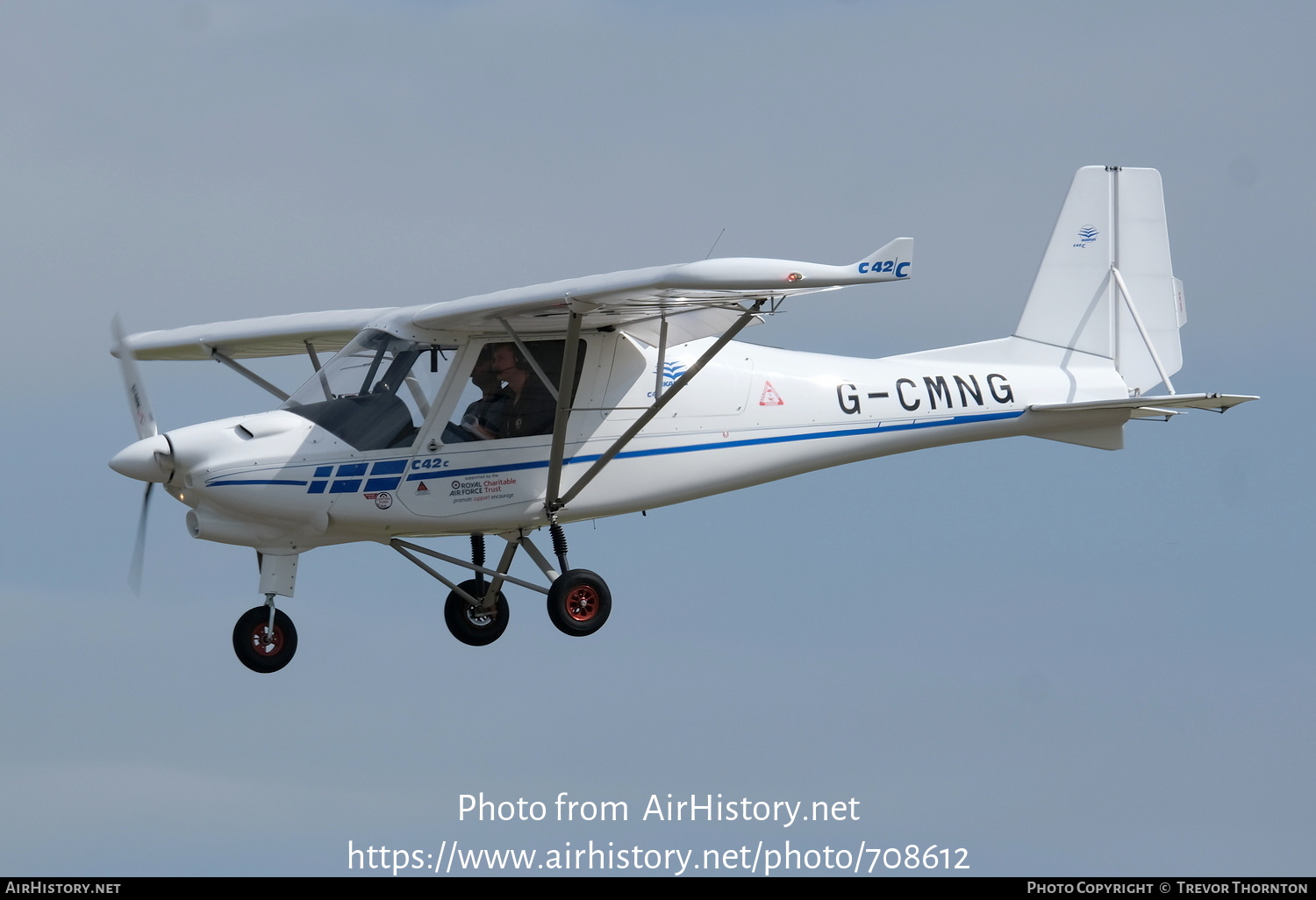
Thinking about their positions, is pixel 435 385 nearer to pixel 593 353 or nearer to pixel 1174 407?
pixel 593 353

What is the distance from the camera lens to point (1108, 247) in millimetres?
20562

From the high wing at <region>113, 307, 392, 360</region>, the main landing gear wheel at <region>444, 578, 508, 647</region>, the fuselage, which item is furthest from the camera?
the high wing at <region>113, 307, 392, 360</region>

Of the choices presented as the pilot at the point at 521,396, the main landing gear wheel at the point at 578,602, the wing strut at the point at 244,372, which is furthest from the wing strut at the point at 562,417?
the wing strut at the point at 244,372

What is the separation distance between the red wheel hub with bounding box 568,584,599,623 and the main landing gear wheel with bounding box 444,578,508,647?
1.53 meters

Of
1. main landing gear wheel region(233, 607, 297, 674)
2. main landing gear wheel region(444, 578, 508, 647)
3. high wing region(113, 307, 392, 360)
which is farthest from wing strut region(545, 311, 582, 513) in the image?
high wing region(113, 307, 392, 360)

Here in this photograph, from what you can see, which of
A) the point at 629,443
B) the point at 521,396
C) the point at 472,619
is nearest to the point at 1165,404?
the point at 629,443

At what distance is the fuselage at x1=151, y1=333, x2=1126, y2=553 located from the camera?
16.6 m

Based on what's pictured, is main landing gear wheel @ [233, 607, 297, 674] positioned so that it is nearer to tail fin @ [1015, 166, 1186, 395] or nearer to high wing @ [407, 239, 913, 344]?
high wing @ [407, 239, 913, 344]

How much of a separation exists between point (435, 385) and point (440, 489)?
897mm

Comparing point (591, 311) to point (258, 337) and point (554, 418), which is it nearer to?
point (554, 418)

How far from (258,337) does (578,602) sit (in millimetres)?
4744

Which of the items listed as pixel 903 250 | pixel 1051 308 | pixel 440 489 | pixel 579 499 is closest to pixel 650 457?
pixel 579 499

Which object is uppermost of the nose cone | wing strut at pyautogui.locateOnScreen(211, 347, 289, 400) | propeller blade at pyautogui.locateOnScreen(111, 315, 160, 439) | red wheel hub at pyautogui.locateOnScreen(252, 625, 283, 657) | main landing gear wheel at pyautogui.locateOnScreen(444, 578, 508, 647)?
wing strut at pyautogui.locateOnScreen(211, 347, 289, 400)

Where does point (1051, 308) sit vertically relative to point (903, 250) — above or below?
above
